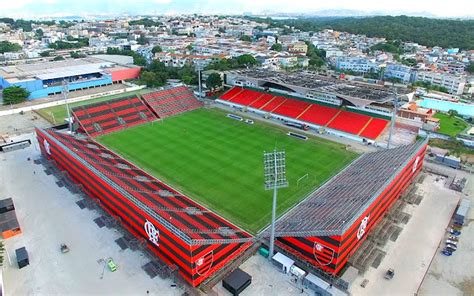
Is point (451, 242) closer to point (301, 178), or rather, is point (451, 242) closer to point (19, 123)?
point (301, 178)

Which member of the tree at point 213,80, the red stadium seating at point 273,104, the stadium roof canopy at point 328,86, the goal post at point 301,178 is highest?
the stadium roof canopy at point 328,86

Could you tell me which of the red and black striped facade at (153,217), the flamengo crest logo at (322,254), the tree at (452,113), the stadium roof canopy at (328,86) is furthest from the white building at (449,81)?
the red and black striped facade at (153,217)

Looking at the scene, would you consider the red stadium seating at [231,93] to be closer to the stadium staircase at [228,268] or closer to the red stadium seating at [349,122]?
the red stadium seating at [349,122]

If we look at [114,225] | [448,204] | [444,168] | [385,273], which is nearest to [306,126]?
[444,168]

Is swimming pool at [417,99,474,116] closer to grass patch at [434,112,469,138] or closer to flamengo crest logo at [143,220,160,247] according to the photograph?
grass patch at [434,112,469,138]

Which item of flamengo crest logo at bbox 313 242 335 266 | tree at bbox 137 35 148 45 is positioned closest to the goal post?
flamengo crest logo at bbox 313 242 335 266

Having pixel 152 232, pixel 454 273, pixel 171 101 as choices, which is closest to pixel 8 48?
pixel 171 101
